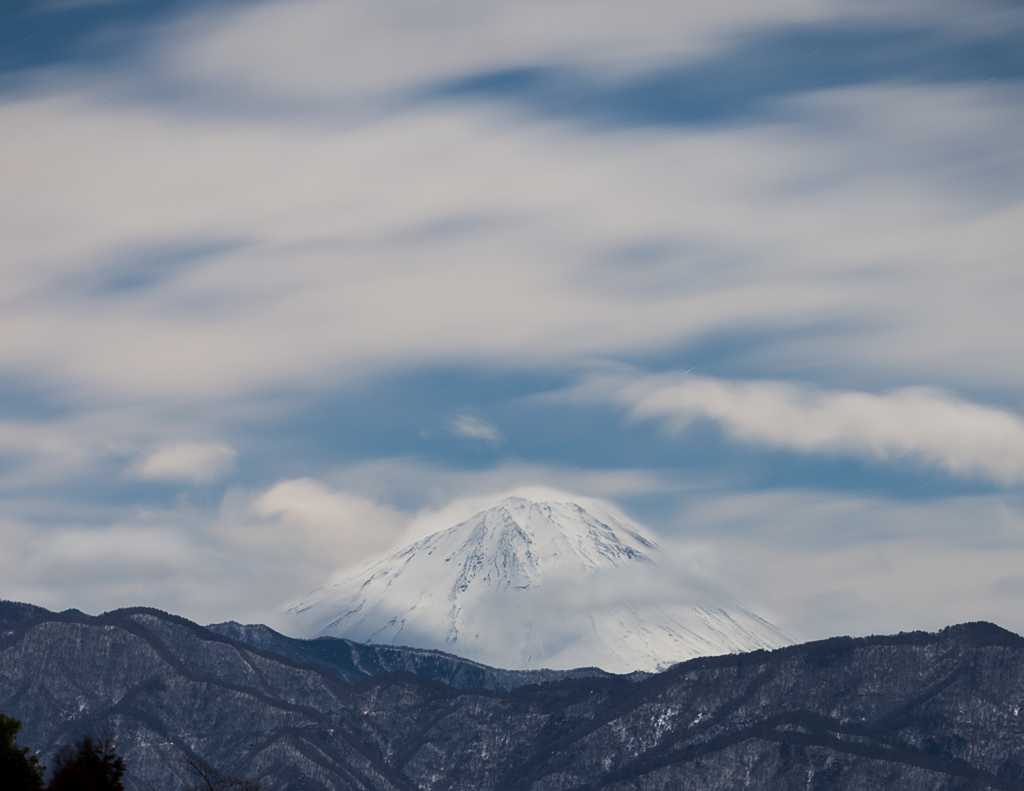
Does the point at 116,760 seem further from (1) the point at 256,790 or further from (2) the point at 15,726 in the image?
(2) the point at 15,726

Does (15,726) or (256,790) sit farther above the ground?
(15,726)

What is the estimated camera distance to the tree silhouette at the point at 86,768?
277 feet

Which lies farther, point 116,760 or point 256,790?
point 116,760

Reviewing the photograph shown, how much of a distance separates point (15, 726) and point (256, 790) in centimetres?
4425

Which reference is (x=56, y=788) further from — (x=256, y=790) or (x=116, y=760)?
(x=256, y=790)

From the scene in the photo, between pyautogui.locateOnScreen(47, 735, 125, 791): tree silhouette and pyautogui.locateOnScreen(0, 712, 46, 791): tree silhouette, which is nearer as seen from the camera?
pyautogui.locateOnScreen(47, 735, 125, 791): tree silhouette

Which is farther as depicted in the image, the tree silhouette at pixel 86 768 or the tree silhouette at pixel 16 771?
the tree silhouette at pixel 16 771

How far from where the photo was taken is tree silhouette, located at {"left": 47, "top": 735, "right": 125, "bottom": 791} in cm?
8438

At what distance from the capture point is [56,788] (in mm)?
83812

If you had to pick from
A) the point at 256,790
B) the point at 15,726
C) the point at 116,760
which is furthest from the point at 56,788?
the point at 15,726

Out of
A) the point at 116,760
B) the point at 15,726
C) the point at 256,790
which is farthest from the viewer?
the point at 15,726

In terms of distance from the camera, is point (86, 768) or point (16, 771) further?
point (16, 771)

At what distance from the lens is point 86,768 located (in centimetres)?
8600

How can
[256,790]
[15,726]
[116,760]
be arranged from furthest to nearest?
[15,726] → [116,760] → [256,790]
